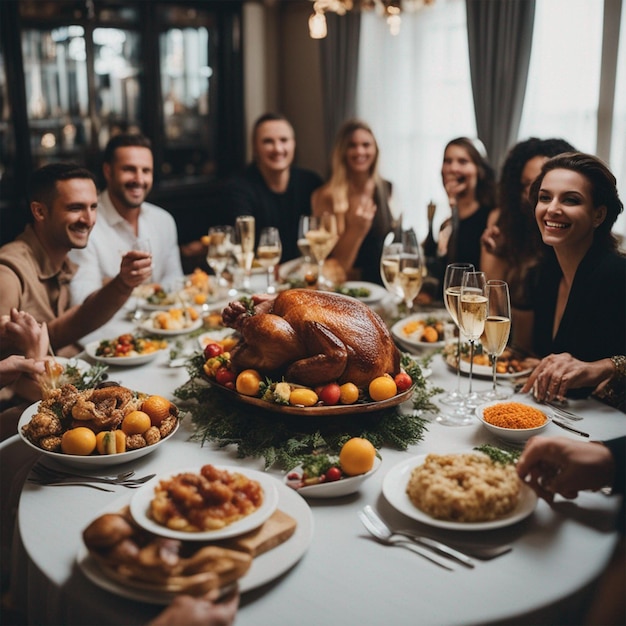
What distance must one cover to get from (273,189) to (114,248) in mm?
1320

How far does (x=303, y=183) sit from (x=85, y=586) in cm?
350

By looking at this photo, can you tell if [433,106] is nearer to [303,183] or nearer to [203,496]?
[303,183]

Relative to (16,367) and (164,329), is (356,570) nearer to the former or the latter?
(16,367)

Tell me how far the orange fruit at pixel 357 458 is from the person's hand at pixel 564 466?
0.84 ft

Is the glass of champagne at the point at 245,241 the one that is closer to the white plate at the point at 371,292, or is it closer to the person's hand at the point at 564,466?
the white plate at the point at 371,292

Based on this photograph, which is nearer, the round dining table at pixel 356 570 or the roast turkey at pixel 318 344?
the round dining table at pixel 356 570

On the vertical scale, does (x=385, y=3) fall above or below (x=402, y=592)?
above

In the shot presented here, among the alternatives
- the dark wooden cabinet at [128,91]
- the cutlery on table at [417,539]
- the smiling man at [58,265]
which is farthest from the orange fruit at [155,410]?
the dark wooden cabinet at [128,91]

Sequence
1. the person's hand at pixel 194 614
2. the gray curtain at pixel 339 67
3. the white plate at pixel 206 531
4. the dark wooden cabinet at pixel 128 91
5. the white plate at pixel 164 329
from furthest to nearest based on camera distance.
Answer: the gray curtain at pixel 339 67 < the dark wooden cabinet at pixel 128 91 < the white plate at pixel 164 329 < the white plate at pixel 206 531 < the person's hand at pixel 194 614

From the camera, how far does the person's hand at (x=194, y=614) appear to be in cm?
88

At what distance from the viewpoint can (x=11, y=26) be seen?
161 inches

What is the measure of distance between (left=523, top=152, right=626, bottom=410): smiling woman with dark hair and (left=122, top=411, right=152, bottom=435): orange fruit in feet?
2.98

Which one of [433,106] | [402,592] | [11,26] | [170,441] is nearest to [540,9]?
[433,106]

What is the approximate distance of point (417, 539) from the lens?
1.10 meters
